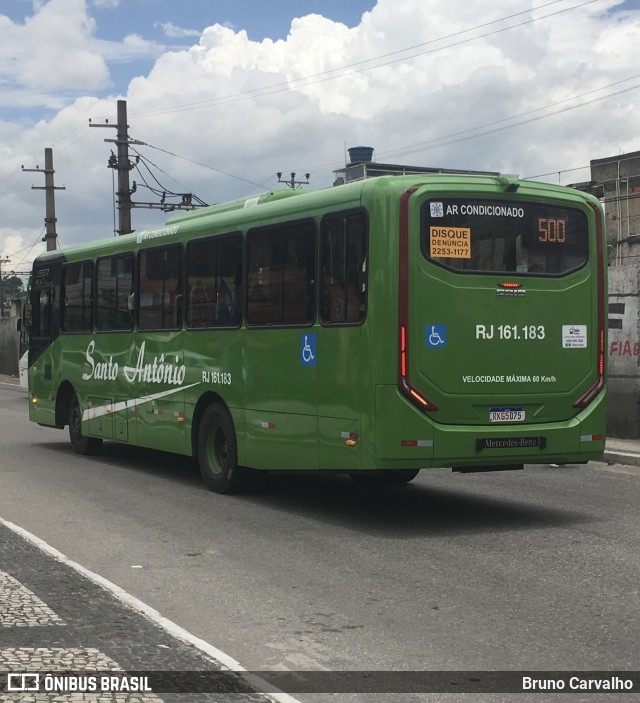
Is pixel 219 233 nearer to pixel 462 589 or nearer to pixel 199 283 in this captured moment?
pixel 199 283

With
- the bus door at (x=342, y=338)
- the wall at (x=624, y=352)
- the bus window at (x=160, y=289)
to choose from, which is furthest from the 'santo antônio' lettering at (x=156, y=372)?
the wall at (x=624, y=352)

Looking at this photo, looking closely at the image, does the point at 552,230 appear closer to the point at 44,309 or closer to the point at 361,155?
the point at 44,309

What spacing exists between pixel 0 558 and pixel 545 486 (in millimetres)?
6686

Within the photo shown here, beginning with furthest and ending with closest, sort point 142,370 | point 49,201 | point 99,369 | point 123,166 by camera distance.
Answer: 1. point 49,201
2. point 123,166
3. point 99,369
4. point 142,370

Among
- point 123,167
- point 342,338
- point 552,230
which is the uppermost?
point 123,167

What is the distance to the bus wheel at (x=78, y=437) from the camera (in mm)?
16422

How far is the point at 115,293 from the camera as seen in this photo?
15.1 meters

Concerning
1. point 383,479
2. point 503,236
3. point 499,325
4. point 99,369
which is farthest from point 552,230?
point 99,369

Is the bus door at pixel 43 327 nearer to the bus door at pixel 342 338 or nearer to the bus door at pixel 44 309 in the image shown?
the bus door at pixel 44 309

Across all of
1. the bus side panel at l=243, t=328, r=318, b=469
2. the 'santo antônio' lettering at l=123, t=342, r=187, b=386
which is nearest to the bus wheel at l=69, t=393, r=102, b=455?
the 'santo antônio' lettering at l=123, t=342, r=187, b=386

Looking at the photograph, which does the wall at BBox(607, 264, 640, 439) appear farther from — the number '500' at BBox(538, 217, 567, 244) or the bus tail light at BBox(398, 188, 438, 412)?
the bus tail light at BBox(398, 188, 438, 412)

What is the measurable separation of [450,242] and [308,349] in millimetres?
1724

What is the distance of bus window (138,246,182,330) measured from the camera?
13328 mm

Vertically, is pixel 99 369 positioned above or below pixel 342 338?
below
